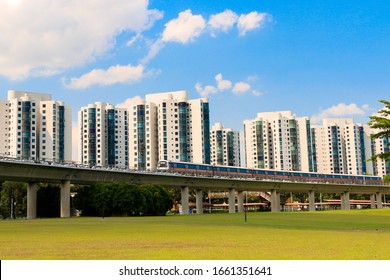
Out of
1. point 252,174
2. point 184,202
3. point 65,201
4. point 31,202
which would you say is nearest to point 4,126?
point 184,202

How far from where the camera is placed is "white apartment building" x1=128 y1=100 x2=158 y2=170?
18488 centimetres

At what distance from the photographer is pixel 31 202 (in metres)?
81.1

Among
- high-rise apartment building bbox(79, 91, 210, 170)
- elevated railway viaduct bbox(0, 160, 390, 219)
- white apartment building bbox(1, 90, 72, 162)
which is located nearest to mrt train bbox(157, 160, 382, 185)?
elevated railway viaduct bbox(0, 160, 390, 219)

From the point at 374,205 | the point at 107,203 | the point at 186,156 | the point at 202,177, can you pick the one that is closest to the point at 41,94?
the point at 186,156

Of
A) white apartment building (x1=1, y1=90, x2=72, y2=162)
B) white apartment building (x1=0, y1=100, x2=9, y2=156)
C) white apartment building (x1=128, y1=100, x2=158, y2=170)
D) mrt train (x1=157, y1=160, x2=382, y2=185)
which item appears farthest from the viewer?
white apartment building (x1=128, y1=100, x2=158, y2=170)

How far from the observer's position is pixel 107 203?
84312mm

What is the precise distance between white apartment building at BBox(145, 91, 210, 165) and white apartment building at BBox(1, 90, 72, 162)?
109ft

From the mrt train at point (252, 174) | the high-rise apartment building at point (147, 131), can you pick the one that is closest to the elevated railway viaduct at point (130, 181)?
the mrt train at point (252, 174)

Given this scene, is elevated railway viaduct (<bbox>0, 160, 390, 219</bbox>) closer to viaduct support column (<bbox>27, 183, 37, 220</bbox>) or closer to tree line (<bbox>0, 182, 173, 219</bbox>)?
viaduct support column (<bbox>27, 183, 37, 220</bbox>)

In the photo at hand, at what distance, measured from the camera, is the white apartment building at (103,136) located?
193 meters

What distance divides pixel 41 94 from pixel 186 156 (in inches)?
2153

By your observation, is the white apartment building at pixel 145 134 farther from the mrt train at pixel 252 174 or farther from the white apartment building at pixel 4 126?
the mrt train at pixel 252 174

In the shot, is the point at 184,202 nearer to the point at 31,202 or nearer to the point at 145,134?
the point at 31,202

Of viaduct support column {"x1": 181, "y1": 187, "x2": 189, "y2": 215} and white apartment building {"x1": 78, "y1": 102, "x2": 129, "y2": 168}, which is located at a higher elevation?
white apartment building {"x1": 78, "y1": 102, "x2": 129, "y2": 168}
